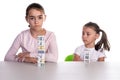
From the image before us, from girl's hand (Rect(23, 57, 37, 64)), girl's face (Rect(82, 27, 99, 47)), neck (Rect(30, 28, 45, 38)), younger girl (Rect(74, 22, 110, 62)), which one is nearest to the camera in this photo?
girl's hand (Rect(23, 57, 37, 64))

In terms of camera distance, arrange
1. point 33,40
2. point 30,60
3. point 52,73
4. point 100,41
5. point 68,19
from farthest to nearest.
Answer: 1. point 68,19
2. point 100,41
3. point 33,40
4. point 30,60
5. point 52,73

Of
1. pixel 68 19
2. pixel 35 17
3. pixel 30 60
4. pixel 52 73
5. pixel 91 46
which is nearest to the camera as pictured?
pixel 52 73

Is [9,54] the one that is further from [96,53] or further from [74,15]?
[74,15]

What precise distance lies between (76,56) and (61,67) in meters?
1.04

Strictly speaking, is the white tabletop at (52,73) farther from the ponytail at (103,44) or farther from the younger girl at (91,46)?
the ponytail at (103,44)

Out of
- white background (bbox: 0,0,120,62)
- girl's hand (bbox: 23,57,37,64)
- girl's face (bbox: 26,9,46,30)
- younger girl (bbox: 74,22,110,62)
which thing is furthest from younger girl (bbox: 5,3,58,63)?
white background (bbox: 0,0,120,62)

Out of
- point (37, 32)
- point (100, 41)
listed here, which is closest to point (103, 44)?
point (100, 41)

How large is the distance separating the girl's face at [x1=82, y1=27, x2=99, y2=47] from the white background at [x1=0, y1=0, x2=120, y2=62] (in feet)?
5.25

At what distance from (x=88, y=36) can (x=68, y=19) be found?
1737 millimetres

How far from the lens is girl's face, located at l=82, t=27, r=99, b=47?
325cm

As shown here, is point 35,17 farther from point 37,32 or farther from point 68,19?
point 68,19

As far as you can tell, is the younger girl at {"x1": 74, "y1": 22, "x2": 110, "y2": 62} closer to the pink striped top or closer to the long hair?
the long hair

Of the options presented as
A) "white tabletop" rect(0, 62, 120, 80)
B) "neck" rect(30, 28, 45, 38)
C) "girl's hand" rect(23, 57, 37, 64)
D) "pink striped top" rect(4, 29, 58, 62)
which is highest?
"neck" rect(30, 28, 45, 38)

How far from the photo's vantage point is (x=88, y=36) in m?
3.28
